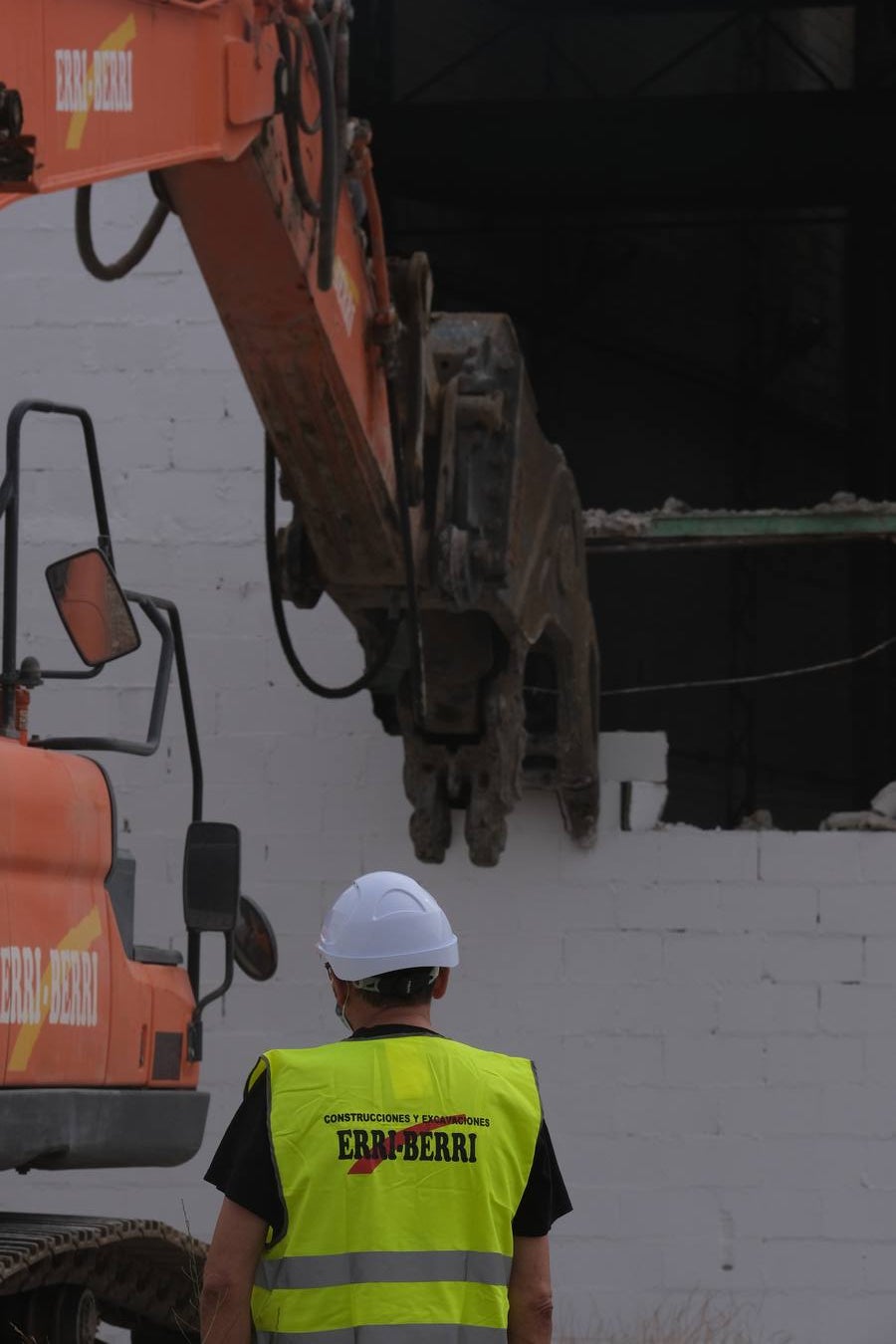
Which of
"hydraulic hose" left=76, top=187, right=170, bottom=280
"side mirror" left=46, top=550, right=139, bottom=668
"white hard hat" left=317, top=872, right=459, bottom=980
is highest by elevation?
"hydraulic hose" left=76, top=187, right=170, bottom=280

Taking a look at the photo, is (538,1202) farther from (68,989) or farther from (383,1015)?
(68,989)

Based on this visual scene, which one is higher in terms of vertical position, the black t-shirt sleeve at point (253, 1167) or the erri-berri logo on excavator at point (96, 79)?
the erri-berri logo on excavator at point (96, 79)

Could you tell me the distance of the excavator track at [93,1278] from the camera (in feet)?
15.8

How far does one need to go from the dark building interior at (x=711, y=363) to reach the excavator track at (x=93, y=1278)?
11.8 metres

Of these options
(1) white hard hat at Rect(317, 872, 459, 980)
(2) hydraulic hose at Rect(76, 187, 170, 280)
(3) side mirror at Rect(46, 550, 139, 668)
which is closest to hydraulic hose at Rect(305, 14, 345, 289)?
(2) hydraulic hose at Rect(76, 187, 170, 280)

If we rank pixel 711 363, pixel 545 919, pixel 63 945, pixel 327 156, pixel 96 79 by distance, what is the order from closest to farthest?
pixel 96 79 → pixel 63 945 → pixel 327 156 → pixel 545 919 → pixel 711 363

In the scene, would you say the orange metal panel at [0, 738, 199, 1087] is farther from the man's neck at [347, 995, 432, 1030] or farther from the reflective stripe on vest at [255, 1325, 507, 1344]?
→ the reflective stripe on vest at [255, 1325, 507, 1344]

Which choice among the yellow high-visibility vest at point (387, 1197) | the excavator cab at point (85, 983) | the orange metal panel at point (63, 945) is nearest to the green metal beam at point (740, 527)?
the excavator cab at point (85, 983)

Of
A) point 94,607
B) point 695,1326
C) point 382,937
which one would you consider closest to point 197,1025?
point 94,607

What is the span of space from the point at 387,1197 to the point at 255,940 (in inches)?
104

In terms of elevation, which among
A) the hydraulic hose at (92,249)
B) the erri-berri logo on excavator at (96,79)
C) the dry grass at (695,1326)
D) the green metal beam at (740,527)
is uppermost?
the erri-berri logo on excavator at (96,79)

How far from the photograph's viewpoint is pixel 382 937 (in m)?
3.28

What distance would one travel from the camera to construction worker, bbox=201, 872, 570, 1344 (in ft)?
10.3

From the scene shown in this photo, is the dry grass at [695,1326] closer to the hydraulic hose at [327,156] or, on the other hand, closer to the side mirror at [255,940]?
the side mirror at [255,940]
